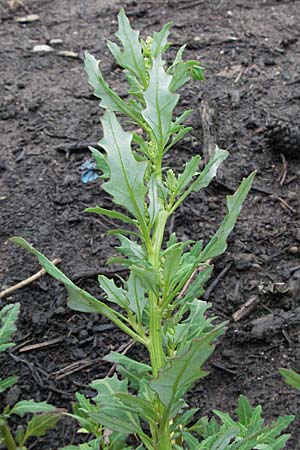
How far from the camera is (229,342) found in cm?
265

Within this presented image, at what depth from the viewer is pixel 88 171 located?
3504 millimetres

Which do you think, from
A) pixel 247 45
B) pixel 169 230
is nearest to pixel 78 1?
pixel 247 45

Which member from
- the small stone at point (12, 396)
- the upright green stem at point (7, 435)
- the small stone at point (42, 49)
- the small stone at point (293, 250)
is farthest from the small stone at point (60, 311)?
the small stone at point (42, 49)

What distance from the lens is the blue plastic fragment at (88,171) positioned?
3.47 metres

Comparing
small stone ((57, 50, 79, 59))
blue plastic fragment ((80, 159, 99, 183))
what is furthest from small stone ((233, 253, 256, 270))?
small stone ((57, 50, 79, 59))

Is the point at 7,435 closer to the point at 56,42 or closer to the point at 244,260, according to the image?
the point at 244,260

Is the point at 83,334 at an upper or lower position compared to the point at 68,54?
lower

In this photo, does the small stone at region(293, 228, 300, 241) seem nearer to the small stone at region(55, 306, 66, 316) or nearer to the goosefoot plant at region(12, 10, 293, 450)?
the small stone at region(55, 306, 66, 316)

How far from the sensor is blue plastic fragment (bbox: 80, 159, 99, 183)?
347cm

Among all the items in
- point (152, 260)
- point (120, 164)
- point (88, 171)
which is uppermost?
point (120, 164)

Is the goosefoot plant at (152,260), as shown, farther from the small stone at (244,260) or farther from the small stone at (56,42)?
the small stone at (56,42)

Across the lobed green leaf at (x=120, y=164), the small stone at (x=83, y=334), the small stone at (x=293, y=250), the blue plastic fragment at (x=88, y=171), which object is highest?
the lobed green leaf at (x=120, y=164)

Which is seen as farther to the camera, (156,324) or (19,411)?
(19,411)

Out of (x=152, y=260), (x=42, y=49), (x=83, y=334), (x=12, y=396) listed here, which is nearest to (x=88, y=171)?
(x=83, y=334)
